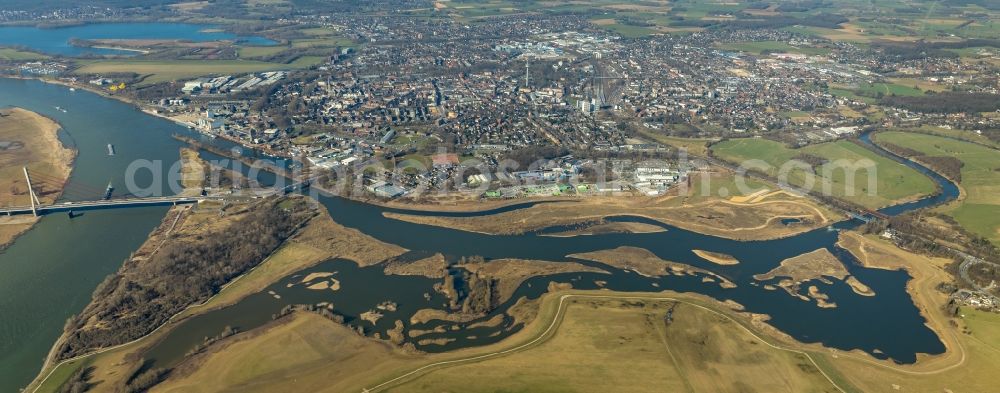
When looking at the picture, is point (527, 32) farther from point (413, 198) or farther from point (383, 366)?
point (383, 366)

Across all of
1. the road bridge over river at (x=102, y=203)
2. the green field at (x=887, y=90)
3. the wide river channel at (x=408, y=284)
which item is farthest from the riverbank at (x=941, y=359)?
the green field at (x=887, y=90)

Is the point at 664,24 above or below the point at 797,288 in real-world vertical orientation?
above

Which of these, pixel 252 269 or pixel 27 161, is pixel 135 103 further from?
pixel 252 269

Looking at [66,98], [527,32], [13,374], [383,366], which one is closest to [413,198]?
[383,366]

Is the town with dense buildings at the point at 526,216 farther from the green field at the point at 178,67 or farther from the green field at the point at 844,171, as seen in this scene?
the green field at the point at 178,67

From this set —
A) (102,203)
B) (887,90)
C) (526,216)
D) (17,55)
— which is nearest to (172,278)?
(102,203)

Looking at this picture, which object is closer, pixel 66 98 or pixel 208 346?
pixel 208 346

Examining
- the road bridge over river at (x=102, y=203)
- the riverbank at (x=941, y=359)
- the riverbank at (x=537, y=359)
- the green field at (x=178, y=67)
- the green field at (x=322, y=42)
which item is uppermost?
the green field at (x=322, y=42)
